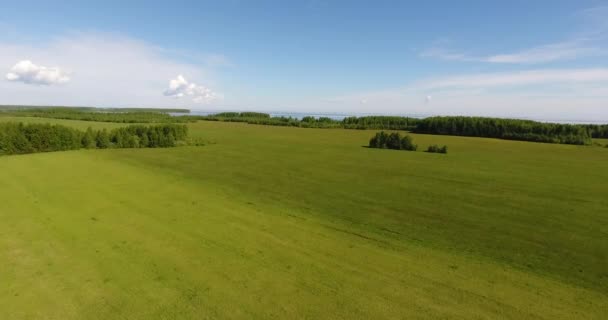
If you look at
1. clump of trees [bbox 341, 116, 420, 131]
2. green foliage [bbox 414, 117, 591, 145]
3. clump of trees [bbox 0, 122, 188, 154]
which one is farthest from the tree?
green foliage [bbox 414, 117, 591, 145]

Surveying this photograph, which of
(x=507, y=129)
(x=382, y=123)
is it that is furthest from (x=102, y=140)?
(x=382, y=123)

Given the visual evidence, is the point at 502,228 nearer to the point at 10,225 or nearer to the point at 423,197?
the point at 423,197

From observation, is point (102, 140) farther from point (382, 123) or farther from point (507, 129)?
point (382, 123)

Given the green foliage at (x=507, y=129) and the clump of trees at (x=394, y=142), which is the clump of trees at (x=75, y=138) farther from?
the green foliage at (x=507, y=129)

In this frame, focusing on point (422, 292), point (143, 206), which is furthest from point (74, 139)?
point (422, 292)

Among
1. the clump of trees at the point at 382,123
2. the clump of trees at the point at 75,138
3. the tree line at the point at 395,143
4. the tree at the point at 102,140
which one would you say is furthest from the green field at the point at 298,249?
the clump of trees at the point at 382,123
